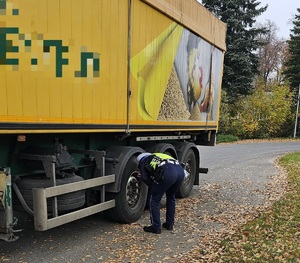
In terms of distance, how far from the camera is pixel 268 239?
211 inches

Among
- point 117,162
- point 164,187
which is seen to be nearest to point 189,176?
point 164,187

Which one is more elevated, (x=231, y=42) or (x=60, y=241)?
(x=231, y=42)

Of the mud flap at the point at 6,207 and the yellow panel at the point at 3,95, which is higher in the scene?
the yellow panel at the point at 3,95

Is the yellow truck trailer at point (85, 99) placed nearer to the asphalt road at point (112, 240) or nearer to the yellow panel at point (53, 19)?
the yellow panel at point (53, 19)

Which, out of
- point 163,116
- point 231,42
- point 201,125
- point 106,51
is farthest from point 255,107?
point 106,51

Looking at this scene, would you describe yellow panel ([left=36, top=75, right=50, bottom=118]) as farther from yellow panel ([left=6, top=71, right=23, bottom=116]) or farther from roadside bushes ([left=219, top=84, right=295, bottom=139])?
roadside bushes ([left=219, top=84, right=295, bottom=139])

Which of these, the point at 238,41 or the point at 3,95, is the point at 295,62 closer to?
the point at 238,41

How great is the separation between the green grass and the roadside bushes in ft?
75.5

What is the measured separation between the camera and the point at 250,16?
99.7 ft

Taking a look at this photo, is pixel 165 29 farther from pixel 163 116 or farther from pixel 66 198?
pixel 66 198

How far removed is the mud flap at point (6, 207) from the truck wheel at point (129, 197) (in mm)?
1835

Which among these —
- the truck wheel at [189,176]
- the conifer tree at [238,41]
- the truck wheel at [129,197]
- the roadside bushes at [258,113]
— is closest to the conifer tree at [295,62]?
the roadside bushes at [258,113]

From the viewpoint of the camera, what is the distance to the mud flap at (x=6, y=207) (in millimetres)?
4125

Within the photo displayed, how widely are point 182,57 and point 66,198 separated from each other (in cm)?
401
